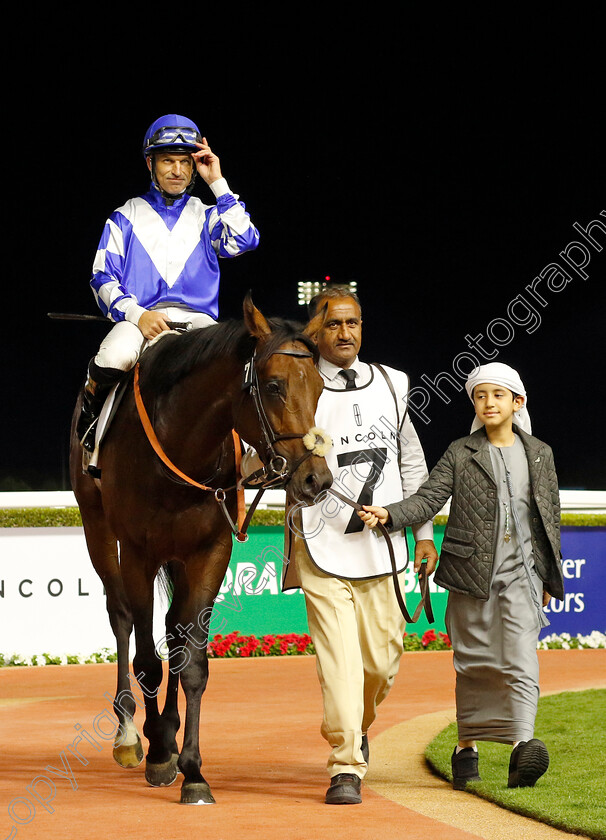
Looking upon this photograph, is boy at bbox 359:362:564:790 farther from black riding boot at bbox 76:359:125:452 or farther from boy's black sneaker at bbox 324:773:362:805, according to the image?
black riding boot at bbox 76:359:125:452

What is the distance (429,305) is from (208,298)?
14680 mm

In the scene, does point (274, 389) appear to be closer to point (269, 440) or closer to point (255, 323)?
point (269, 440)

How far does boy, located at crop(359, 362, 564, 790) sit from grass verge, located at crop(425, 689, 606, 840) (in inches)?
4.9

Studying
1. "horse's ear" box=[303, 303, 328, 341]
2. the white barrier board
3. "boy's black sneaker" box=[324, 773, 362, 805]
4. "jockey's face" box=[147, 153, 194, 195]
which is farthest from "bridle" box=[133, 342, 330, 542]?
the white barrier board

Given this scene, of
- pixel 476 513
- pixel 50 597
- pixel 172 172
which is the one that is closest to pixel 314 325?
pixel 476 513

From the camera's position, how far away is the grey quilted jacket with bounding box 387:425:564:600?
13.2 feet

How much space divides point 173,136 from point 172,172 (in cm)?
15

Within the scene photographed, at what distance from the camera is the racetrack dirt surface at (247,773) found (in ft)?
11.2

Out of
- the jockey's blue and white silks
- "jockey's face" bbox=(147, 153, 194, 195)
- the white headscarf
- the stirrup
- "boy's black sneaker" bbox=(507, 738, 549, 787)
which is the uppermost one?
"jockey's face" bbox=(147, 153, 194, 195)

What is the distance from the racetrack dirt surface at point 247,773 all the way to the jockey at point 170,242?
1468mm

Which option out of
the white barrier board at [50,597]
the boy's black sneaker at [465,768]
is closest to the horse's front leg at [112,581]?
the boy's black sneaker at [465,768]

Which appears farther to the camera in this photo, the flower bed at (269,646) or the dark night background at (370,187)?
the dark night background at (370,187)

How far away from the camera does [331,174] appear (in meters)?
17.9

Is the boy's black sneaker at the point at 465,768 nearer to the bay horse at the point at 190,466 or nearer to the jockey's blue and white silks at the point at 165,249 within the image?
the bay horse at the point at 190,466
